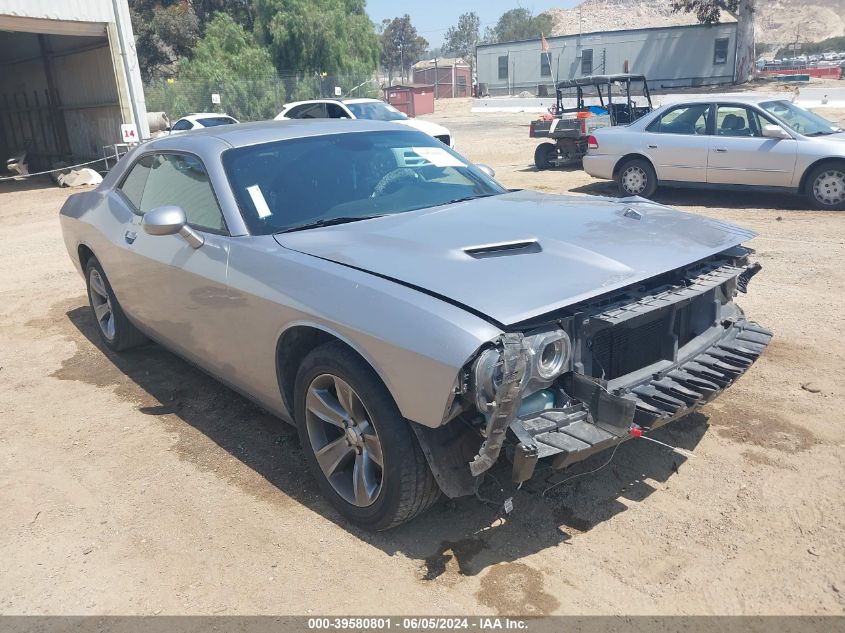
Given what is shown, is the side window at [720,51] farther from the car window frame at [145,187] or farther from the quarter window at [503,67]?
the car window frame at [145,187]

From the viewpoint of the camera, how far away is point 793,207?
33.9ft

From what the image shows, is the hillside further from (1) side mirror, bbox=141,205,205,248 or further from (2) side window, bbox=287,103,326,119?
(1) side mirror, bbox=141,205,205,248

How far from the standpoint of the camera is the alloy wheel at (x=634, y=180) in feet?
37.5

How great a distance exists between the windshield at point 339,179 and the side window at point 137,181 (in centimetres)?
118

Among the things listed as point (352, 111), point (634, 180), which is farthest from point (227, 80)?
point (634, 180)

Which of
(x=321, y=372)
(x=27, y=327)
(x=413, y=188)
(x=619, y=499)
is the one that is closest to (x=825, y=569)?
(x=619, y=499)

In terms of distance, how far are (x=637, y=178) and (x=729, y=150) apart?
1.51m

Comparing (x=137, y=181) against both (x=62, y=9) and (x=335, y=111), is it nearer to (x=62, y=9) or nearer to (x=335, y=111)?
(x=335, y=111)

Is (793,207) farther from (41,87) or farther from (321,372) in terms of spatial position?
(41,87)

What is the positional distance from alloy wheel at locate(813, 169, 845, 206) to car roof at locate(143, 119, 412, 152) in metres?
7.38

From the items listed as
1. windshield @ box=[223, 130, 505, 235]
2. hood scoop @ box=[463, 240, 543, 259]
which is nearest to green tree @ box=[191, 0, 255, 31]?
windshield @ box=[223, 130, 505, 235]

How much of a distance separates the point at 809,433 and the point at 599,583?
5.96 feet

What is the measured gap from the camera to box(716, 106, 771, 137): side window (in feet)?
33.4

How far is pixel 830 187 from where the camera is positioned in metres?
9.76
